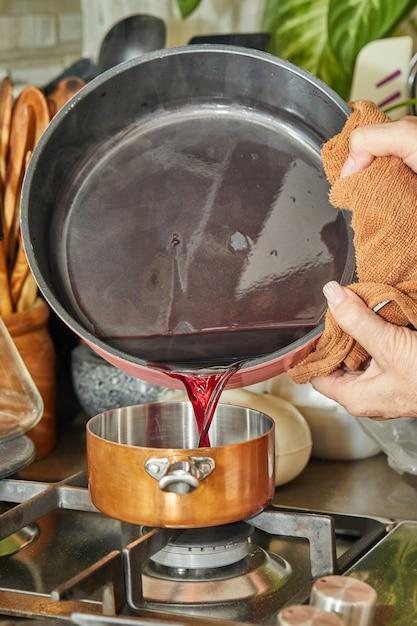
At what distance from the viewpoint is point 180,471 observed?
0.86m

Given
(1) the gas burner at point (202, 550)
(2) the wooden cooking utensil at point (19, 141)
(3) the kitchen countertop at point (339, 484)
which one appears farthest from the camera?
(2) the wooden cooking utensil at point (19, 141)

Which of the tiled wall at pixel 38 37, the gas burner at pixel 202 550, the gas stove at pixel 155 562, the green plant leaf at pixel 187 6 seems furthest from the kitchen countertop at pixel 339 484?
the green plant leaf at pixel 187 6

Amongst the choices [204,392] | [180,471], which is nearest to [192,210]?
[204,392]

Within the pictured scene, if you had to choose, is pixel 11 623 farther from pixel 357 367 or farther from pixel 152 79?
pixel 152 79

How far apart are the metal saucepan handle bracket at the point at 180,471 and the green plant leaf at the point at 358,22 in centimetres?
89

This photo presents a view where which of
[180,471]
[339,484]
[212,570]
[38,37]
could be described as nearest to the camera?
[180,471]

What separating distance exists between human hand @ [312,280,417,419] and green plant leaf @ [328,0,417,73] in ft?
2.30

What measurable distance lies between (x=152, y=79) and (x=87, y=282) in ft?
0.72

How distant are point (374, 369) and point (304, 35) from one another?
30.1 inches

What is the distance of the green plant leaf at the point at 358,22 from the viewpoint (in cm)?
154

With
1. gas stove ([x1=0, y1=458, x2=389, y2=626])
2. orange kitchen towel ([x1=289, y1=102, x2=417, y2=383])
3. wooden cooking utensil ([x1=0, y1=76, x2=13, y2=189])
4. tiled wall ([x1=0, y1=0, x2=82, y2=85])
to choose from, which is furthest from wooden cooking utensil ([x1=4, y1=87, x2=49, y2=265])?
orange kitchen towel ([x1=289, y1=102, x2=417, y2=383])

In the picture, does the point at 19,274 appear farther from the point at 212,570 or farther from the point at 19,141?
the point at 212,570

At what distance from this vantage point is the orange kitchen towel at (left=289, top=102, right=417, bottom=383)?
913mm

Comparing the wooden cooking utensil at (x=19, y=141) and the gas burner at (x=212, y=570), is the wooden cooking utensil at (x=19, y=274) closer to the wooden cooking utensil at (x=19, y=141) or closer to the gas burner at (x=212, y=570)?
the wooden cooking utensil at (x=19, y=141)
